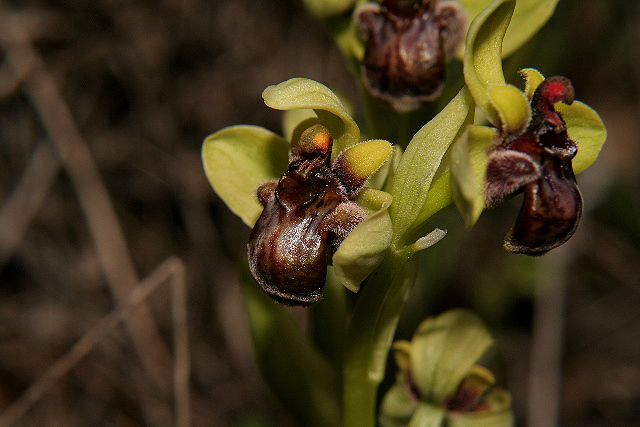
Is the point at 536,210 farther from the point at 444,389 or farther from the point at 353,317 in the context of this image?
the point at 444,389

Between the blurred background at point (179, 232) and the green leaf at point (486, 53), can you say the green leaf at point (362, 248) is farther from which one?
the blurred background at point (179, 232)

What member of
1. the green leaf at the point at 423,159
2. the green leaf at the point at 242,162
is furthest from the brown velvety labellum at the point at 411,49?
the green leaf at the point at 423,159

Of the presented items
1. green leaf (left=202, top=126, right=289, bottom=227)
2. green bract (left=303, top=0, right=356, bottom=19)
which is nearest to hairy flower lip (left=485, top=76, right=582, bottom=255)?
green leaf (left=202, top=126, right=289, bottom=227)

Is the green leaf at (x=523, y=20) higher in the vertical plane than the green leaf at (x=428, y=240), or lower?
higher

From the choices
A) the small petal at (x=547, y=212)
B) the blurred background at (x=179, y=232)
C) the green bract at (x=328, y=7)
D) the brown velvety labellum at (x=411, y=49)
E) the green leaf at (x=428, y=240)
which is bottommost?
the blurred background at (x=179, y=232)

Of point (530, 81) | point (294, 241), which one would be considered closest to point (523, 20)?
point (530, 81)

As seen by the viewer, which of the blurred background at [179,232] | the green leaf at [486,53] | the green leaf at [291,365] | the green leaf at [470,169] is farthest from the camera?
the blurred background at [179,232]

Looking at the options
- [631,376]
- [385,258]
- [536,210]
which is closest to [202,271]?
[631,376]

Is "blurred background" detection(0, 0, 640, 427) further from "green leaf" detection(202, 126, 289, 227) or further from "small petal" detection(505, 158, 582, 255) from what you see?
"small petal" detection(505, 158, 582, 255)
